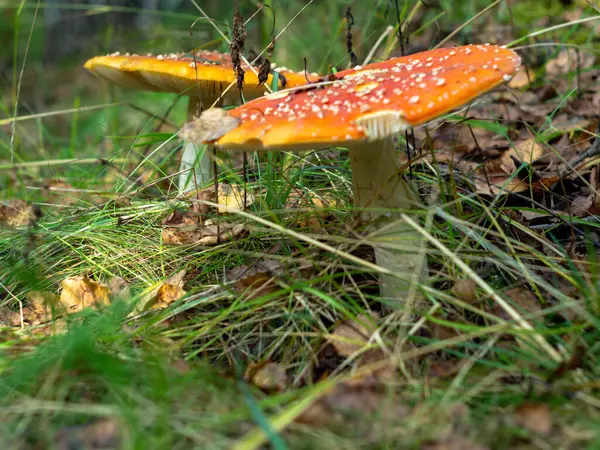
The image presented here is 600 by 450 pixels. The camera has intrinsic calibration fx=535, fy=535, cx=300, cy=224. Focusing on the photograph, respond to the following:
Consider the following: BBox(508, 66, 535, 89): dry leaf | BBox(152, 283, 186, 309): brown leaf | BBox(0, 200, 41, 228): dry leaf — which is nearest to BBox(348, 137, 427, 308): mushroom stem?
BBox(152, 283, 186, 309): brown leaf

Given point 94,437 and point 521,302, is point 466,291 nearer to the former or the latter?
point 521,302

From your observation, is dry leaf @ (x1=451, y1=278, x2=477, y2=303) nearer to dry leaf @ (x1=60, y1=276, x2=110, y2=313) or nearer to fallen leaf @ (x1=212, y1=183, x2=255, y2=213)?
fallen leaf @ (x1=212, y1=183, x2=255, y2=213)

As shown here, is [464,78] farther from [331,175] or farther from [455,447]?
[331,175]

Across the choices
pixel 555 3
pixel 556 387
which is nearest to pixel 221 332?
pixel 556 387

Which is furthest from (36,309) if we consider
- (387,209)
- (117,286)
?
(387,209)

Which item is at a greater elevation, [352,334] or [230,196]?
[230,196]

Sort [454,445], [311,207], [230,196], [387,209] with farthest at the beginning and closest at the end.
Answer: [230,196] → [311,207] → [387,209] → [454,445]
